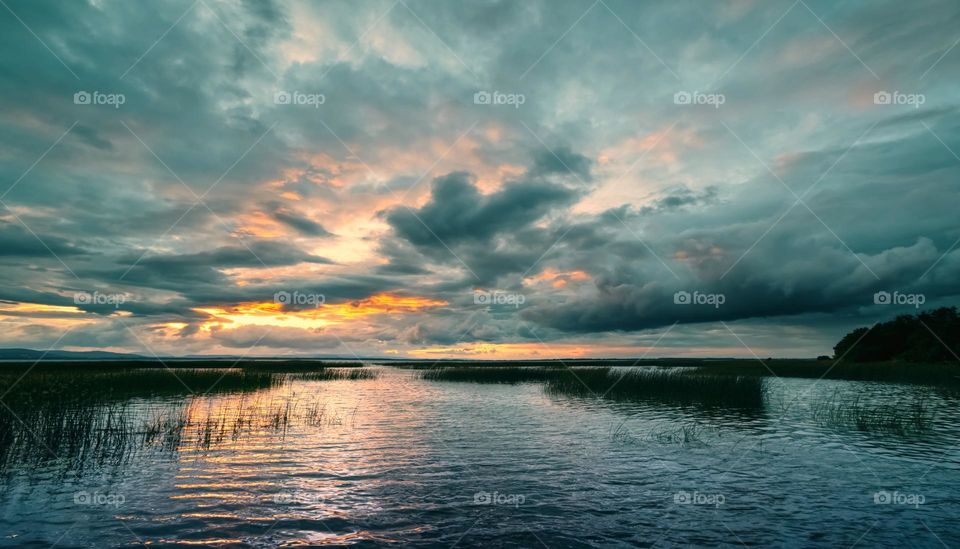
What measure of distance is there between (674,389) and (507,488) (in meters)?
30.8

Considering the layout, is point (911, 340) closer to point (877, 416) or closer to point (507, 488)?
point (877, 416)

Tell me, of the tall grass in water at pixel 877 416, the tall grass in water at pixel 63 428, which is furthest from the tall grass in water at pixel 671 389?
the tall grass in water at pixel 63 428

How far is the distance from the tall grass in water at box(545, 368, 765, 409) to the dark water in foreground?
975cm

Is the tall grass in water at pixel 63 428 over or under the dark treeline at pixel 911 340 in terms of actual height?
under

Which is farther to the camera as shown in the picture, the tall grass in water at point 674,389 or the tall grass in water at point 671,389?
the tall grass in water at point 671,389

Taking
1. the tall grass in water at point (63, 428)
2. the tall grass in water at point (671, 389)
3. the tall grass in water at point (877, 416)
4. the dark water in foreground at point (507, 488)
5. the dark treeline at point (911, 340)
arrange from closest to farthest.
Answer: the dark water in foreground at point (507, 488)
the tall grass in water at point (63, 428)
the tall grass in water at point (877, 416)
the tall grass in water at point (671, 389)
the dark treeline at point (911, 340)

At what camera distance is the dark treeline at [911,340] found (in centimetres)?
7350

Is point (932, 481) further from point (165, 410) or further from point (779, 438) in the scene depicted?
point (165, 410)

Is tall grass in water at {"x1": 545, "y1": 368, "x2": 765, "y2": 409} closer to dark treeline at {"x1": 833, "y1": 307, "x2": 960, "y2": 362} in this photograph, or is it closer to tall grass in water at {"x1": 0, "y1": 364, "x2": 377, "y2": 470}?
tall grass in water at {"x1": 0, "y1": 364, "x2": 377, "y2": 470}

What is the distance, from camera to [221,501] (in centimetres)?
1341

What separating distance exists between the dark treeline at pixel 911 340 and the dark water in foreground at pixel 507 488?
203 ft

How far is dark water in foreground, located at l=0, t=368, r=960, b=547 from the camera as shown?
37.3ft

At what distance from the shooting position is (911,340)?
8125 centimetres

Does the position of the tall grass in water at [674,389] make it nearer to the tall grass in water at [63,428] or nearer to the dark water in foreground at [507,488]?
the dark water in foreground at [507,488]
